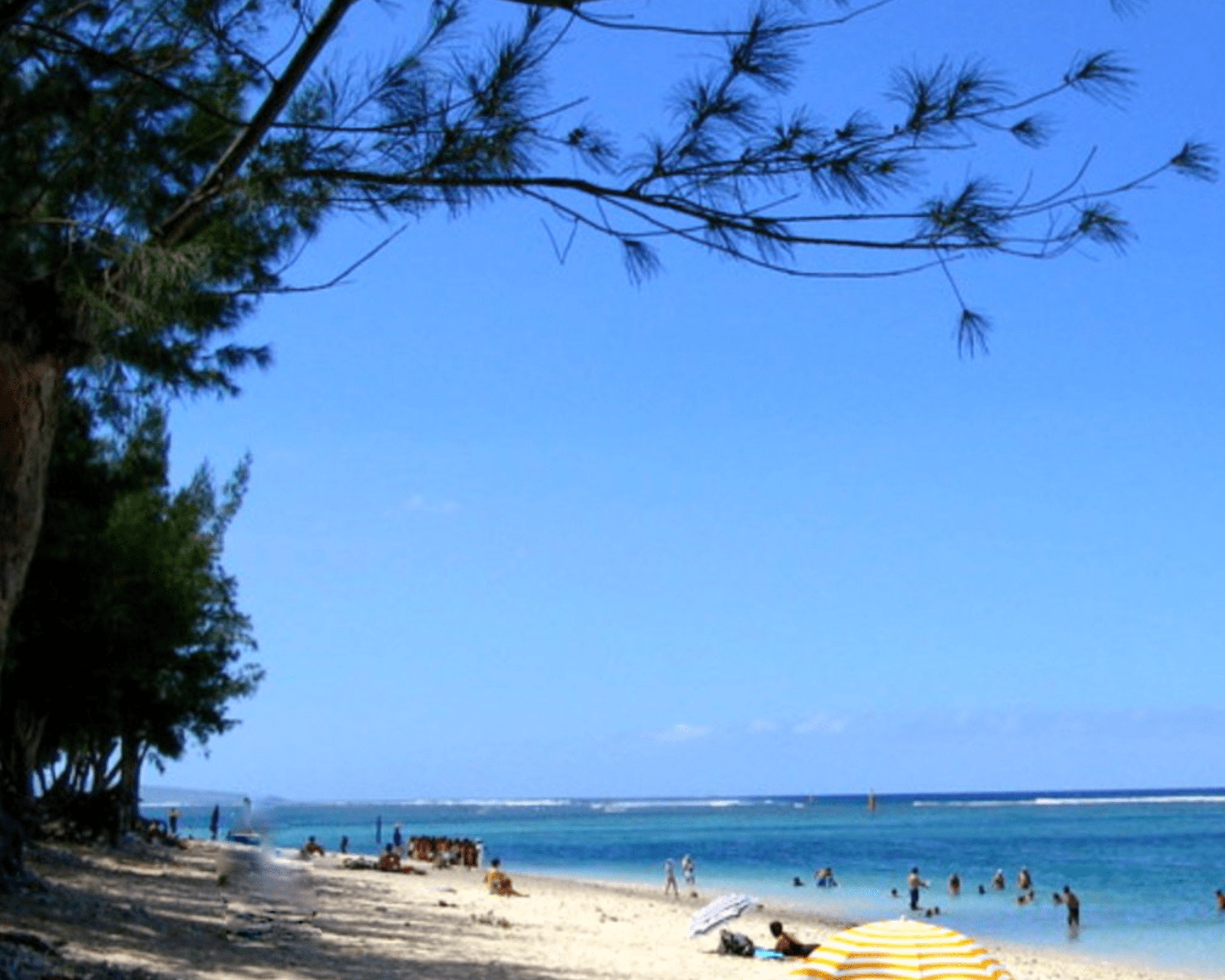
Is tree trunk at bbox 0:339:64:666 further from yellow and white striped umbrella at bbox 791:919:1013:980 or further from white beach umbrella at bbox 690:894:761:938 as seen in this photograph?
white beach umbrella at bbox 690:894:761:938

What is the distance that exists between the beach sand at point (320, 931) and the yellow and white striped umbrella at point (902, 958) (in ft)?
2.88

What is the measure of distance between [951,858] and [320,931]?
44183mm

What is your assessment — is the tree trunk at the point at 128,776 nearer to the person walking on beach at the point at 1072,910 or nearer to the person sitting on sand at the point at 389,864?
the person sitting on sand at the point at 389,864

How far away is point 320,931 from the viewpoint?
49.0 feet

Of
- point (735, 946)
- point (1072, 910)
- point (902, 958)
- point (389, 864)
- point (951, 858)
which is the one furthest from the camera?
point (951, 858)

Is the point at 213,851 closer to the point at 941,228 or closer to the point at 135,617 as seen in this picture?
the point at 135,617

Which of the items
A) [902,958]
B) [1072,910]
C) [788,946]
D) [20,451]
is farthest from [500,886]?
[20,451]

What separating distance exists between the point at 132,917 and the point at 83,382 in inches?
287

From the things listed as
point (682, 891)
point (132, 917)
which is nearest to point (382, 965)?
point (132, 917)

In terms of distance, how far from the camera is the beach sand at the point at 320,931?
414 inches

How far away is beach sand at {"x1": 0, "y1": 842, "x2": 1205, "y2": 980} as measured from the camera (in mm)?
10516

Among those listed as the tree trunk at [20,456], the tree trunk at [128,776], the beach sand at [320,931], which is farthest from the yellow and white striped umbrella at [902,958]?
the tree trunk at [128,776]

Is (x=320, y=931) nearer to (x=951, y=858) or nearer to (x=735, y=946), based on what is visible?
(x=735, y=946)

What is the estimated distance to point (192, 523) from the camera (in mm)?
23438
